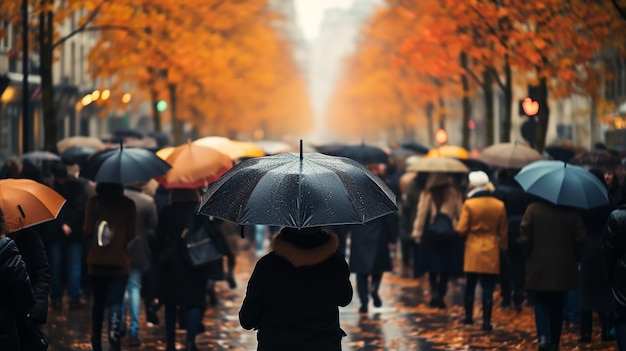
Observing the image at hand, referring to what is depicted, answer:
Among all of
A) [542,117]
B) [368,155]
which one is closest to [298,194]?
[368,155]

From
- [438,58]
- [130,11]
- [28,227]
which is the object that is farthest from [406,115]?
[28,227]

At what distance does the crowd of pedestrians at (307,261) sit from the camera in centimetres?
696

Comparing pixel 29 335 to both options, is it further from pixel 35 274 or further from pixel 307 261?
pixel 307 261

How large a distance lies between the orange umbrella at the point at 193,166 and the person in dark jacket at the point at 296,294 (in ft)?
17.2

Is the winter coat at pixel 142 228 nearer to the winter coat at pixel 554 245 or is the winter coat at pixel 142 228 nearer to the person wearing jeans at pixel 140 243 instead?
the person wearing jeans at pixel 140 243

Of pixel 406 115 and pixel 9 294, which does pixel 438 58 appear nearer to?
pixel 9 294

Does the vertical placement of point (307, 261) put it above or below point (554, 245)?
above

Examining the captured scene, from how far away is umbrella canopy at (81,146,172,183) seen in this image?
11852 mm

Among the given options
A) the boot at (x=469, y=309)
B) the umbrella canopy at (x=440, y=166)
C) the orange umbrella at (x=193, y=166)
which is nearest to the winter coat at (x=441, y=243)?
the umbrella canopy at (x=440, y=166)

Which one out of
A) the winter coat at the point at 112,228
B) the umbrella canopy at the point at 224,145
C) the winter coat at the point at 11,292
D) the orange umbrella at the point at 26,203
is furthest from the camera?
the umbrella canopy at the point at 224,145

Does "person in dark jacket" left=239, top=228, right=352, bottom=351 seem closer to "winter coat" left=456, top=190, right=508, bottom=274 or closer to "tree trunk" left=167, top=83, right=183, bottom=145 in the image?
"winter coat" left=456, top=190, right=508, bottom=274

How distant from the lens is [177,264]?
467 inches

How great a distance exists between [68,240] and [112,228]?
414 cm

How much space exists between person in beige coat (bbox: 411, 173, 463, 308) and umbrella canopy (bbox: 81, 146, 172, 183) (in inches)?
192
